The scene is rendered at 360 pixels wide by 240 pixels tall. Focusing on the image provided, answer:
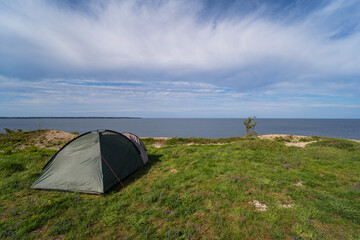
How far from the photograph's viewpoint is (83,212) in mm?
5363

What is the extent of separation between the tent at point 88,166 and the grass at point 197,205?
15.6 inches

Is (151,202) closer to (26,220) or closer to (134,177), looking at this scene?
(134,177)

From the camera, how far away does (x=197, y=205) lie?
563cm

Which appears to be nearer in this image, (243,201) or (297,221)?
(297,221)

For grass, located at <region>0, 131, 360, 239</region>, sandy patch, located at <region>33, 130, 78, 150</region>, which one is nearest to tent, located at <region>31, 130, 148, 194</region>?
grass, located at <region>0, 131, 360, 239</region>

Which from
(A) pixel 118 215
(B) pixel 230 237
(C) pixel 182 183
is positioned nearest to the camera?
(B) pixel 230 237

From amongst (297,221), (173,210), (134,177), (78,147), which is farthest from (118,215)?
(297,221)

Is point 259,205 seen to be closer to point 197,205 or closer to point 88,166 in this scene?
point 197,205

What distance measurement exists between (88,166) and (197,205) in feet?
16.9

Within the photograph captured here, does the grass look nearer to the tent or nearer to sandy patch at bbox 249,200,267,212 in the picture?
sandy patch at bbox 249,200,267,212

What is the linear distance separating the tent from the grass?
396 millimetres

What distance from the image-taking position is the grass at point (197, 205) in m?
4.43

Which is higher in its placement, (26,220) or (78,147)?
(78,147)

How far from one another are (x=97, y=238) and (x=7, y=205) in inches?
172
